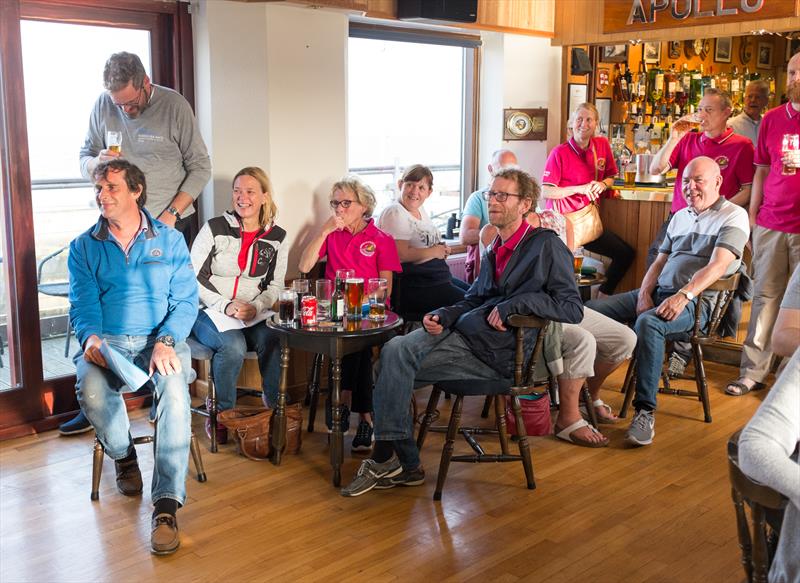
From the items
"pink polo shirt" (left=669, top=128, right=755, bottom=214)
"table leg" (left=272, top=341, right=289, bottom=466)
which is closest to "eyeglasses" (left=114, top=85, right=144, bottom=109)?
"table leg" (left=272, top=341, right=289, bottom=466)

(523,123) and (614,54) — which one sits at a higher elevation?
(614,54)

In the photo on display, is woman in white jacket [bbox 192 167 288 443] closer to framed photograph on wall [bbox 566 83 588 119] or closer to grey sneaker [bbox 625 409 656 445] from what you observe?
grey sneaker [bbox 625 409 656 445]

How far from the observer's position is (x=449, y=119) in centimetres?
639

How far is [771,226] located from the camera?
510 cm

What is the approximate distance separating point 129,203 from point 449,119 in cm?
326

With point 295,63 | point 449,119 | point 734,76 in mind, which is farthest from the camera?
point 734,76

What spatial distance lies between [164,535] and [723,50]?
675 centimetres

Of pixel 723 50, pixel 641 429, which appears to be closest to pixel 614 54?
pixel 723 50

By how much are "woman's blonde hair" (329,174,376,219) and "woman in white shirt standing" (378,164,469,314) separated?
0.36 metres

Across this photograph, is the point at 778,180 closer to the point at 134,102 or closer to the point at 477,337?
the point at 477,337

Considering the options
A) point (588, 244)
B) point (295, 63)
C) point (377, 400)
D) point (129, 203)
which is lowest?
point (377, 400)

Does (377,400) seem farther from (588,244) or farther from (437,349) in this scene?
(588,244)

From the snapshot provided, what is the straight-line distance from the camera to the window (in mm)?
Result: 5824

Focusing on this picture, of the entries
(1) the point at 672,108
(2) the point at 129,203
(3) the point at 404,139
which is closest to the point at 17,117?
A: (2) the point at 129,203
